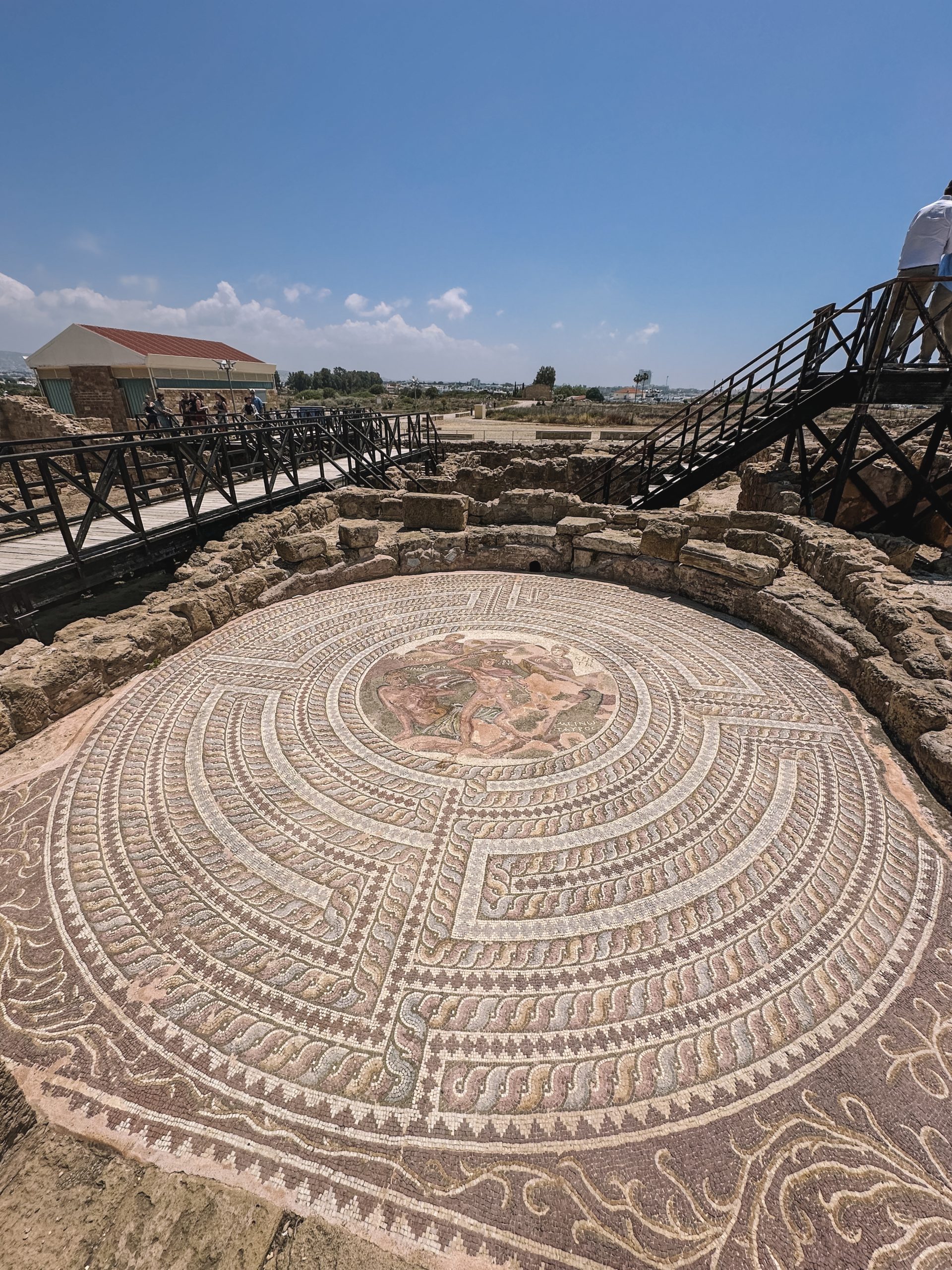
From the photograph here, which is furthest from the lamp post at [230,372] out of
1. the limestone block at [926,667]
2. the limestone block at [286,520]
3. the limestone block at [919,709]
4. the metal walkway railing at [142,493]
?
the limestone block at [919,709]

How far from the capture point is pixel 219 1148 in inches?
88.1

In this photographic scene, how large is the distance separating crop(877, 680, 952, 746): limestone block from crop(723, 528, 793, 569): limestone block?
327 centimetres

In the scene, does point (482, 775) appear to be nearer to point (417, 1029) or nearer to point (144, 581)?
point (417, 1029)

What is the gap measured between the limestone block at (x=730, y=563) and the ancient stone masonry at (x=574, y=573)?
26 millimetres

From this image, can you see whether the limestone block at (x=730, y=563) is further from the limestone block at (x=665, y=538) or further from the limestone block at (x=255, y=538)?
the limestone block at (x=255, y=538)

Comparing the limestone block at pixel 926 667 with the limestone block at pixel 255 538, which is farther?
the limestone block at pixel 255 538

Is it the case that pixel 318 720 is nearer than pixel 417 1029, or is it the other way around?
pixel 417 1029

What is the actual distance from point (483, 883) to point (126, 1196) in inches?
80.2

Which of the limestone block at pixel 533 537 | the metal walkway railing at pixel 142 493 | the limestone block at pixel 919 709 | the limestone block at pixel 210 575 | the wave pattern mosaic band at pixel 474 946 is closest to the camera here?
the wave pattern mosaic band at pixel 474 946

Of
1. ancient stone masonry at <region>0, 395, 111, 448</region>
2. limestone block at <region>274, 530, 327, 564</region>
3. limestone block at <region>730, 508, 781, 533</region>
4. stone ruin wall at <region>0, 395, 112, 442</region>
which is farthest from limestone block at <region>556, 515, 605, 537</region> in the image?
ancient stone masonry at <region>0, 395, 111, 448</region>

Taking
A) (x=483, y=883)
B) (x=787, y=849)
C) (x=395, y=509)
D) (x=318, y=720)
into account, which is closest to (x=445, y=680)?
(x=318, y=720)

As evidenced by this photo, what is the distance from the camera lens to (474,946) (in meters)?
3.08

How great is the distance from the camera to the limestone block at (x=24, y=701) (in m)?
4.64

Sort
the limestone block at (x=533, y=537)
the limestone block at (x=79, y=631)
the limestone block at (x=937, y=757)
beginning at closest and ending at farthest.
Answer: the limestone block at (x=937, y=757), the limestone block at (x=79, y=631), the limestone block at (x=533, y=537)
